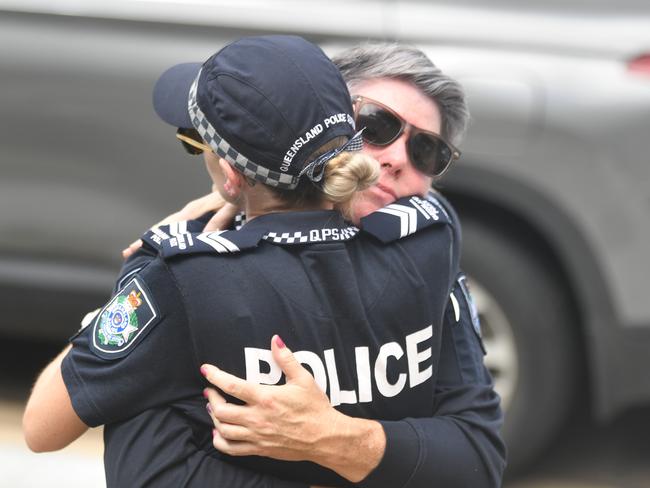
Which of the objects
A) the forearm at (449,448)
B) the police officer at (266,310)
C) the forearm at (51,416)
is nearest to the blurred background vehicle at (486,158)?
the forearm at (449,448)

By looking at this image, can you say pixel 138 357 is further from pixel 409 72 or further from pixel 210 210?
pixel 409 72

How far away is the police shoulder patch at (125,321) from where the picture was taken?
164 cm

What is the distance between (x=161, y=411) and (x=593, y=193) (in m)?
2.18

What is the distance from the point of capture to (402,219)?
1.80 m

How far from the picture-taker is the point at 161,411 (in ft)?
5.50

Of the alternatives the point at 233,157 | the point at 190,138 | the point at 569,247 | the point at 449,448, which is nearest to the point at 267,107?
the point at 233,157

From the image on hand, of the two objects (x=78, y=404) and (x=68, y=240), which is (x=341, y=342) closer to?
(x=78, y=404)

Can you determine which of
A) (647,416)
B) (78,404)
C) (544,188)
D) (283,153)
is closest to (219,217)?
(283,153)

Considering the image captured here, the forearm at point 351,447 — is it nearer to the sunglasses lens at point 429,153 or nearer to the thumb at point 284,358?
the thumb at point 284,358

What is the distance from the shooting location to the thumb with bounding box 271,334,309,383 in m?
1.63

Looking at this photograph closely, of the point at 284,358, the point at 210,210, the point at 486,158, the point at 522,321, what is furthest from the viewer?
the point at 522,321

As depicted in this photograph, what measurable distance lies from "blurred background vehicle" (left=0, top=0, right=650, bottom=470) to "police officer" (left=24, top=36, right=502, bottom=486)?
1919 millimetres

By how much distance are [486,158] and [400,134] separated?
1.64m

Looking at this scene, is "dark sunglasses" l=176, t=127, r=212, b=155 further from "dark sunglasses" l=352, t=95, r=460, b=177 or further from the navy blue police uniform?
"dark sunglasses" l=352, t=95, r=460, b=177
